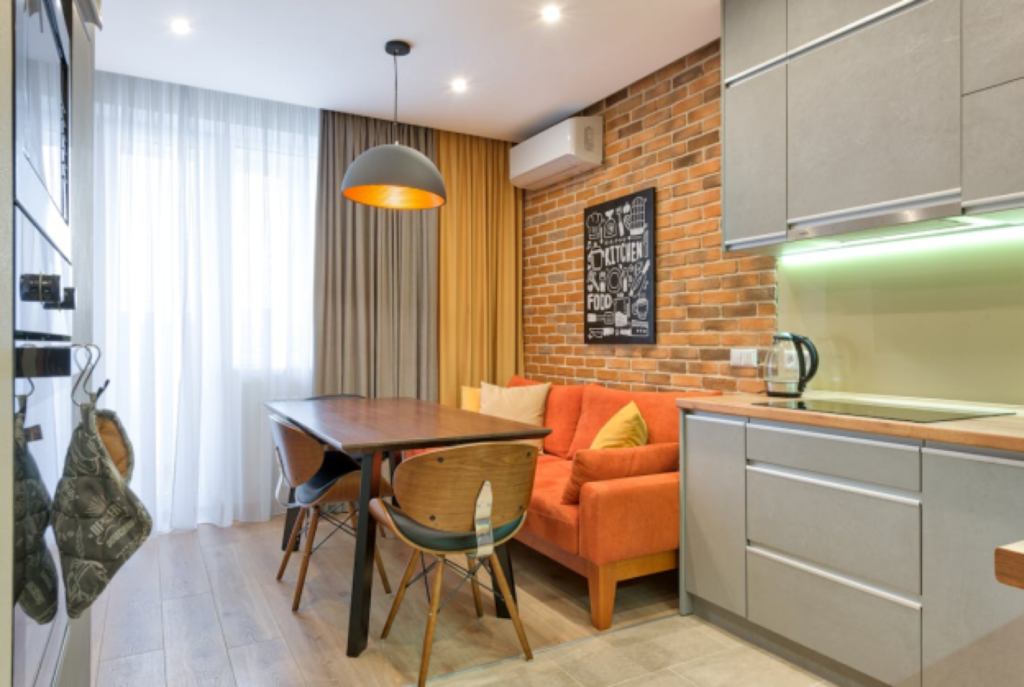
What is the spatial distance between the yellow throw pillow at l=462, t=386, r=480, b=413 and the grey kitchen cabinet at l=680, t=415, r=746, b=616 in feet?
6.29

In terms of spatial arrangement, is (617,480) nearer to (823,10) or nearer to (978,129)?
(978,129)

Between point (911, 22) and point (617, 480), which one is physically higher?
point (911, 22)

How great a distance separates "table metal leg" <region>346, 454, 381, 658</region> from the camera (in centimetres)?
230

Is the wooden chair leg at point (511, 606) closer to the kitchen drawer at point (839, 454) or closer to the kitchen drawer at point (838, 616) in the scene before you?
the kitchen drawer at point (838, 616)

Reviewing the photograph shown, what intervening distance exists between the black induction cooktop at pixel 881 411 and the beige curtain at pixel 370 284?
2.71m

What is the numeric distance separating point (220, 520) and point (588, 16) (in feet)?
11.4

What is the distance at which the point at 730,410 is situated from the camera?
2439 millimetres

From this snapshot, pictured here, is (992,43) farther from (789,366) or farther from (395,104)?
(395,104)

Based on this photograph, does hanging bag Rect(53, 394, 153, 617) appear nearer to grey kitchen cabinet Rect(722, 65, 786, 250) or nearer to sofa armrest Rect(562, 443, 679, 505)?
sofa armrest Rect(562, 443, 679, 505)

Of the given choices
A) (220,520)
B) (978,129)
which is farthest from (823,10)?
(220,520)

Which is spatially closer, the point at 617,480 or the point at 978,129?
the point at 978,129

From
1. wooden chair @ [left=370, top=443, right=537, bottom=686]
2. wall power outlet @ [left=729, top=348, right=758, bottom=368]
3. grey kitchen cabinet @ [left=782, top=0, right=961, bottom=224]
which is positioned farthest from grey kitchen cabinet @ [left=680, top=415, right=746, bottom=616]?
grey kitchen cabinet @ [left=782, top=0, right=961, bottom=224]

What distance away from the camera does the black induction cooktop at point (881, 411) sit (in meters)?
1.96

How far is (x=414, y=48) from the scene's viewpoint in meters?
3.33
